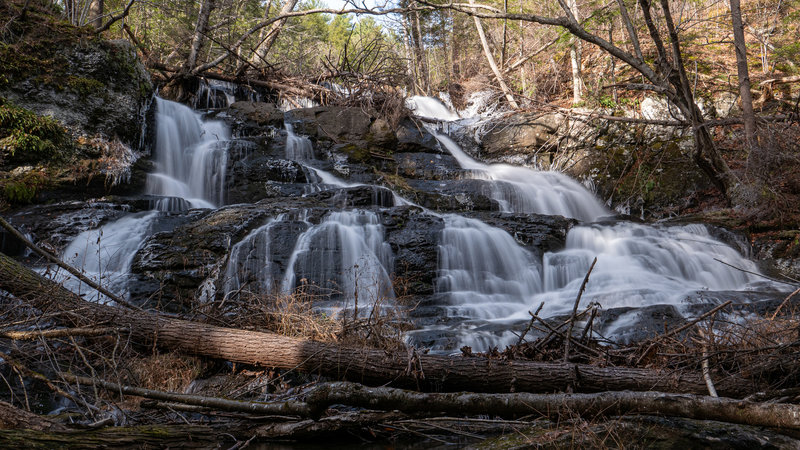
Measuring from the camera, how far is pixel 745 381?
2947mm

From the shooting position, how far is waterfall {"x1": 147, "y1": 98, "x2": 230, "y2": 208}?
445 inches

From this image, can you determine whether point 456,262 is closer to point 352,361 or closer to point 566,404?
point 352,361

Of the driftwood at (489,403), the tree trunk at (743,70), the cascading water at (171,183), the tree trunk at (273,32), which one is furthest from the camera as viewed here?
the tree trunk at (273,32)

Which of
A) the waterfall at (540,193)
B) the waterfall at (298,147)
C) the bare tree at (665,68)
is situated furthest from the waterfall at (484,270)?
the waterfall at (298,147)

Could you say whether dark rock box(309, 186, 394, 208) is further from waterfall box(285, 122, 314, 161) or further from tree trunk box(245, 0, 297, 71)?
tree trunk box(245, 0, 297, 71)

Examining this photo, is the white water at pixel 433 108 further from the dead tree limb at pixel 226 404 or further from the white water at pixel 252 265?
the dead tree limb at pixel 226 404

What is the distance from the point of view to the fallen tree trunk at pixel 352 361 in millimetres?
3238

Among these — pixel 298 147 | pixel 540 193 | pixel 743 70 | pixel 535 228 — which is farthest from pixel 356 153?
pixel 743 70

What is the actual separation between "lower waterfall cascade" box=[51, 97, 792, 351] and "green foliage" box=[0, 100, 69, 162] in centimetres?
202

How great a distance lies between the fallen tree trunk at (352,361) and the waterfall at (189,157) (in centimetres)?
645

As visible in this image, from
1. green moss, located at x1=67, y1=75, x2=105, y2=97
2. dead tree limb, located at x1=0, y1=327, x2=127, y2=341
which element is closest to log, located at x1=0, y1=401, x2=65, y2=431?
dead tree limb, located at x1=0, y1=327, x2=127, y2=341

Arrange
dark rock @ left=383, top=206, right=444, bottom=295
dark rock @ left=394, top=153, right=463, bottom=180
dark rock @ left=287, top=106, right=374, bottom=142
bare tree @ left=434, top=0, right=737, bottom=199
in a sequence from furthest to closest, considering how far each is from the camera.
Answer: dark rock @ left=287, top=106, right=374, bottom=142 < dark rock @ left=394, top=153, right=463, bottom=180 < bare tree @ left=434, top=0, right=737, bottom=199 < dark rock @ left=383, top=206, right=444, bottom=295

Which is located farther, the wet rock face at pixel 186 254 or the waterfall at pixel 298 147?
the waterfall at pixel 298 147

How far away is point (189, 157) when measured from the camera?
12.3m
